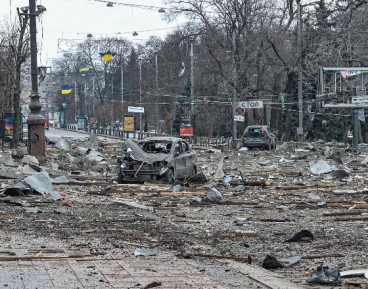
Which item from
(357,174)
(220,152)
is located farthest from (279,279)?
(220,152)

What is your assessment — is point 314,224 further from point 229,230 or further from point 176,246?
point 176,246

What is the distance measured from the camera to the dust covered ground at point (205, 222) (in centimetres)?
984

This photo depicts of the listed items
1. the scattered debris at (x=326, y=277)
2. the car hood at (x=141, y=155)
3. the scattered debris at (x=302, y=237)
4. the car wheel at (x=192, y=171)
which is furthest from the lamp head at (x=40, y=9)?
the scattered debris at (x=326, y=277)

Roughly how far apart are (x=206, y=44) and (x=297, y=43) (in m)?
7.99

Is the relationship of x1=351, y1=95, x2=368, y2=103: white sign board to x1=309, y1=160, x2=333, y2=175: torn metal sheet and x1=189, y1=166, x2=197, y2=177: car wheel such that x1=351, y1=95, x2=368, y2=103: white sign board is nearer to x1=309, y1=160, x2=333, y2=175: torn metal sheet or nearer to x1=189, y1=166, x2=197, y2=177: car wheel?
x1=309, y1=160, x2=333, y2=175: torn metal sheet

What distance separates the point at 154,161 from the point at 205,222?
929 centimetres

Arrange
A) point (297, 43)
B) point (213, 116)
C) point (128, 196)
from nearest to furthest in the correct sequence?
point (128, 196) < point (297, 43) < point (213, 116)

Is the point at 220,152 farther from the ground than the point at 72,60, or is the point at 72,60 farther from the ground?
the point at 72,60

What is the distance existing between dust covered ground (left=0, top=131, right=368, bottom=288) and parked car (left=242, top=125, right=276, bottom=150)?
25.7 m

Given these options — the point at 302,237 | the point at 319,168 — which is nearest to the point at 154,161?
the point at 319,168

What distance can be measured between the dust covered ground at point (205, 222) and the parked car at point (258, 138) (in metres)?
25.7

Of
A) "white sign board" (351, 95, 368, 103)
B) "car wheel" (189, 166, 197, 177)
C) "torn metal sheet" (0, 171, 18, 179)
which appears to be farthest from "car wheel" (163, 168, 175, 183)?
"white sign board" (351, 95, 368, 103)

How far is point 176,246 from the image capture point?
10758mm

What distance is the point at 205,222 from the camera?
46.7 ft
